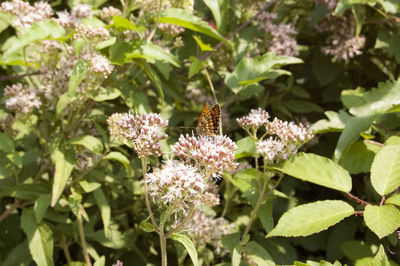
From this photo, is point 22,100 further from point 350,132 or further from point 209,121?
point 350,132

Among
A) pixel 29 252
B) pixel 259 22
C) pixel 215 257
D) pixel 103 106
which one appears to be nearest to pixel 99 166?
Result: pixel 103 106

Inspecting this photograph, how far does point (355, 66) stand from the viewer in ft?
12.1

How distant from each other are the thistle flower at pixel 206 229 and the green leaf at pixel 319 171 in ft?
2.26

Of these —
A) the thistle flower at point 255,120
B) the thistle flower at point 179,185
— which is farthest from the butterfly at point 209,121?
the thistle flower at point 179,185

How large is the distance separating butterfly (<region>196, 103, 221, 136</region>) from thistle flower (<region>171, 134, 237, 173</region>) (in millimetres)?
333

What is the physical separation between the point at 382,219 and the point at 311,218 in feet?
0.86

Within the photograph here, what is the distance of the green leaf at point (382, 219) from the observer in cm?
164

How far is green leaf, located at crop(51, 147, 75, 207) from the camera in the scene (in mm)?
2281

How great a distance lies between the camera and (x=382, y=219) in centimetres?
171

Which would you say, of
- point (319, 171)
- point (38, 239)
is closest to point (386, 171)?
point (319, 171)

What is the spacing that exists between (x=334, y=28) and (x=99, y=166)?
81.1 inches

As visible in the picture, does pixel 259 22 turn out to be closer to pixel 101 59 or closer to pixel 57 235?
pixel 101 59

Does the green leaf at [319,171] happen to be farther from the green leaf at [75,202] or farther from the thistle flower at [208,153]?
the green leaf at [75,202]

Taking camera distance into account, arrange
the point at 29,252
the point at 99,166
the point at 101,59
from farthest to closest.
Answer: the point at 99,166, the point at 29,252, the point at 101,59
